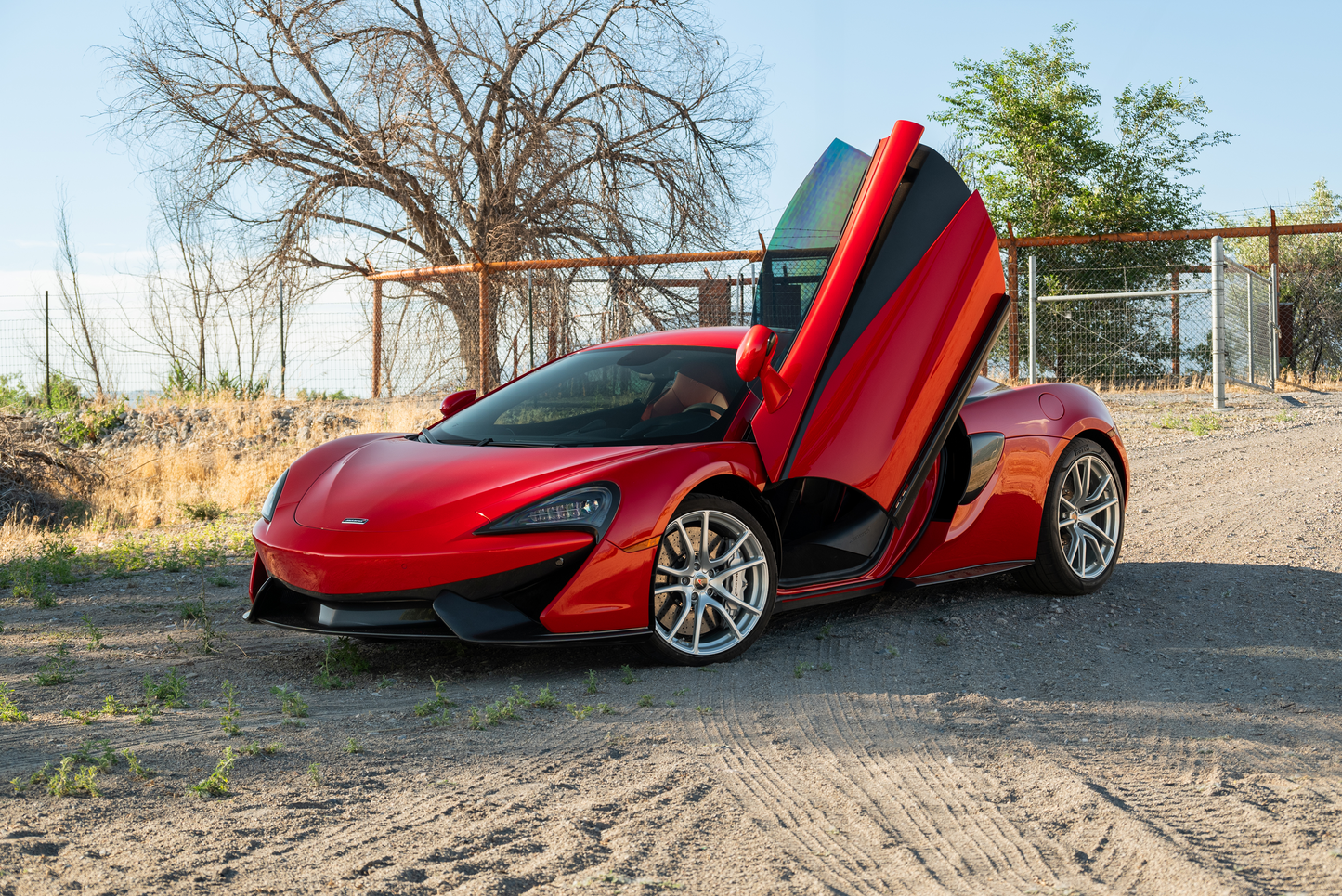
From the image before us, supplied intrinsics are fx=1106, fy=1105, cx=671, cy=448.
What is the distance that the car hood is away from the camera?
4.07 meters

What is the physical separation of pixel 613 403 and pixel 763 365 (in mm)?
924

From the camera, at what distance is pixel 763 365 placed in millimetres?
4379

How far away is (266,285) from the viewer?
654 inches

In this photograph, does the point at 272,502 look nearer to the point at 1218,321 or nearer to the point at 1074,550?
the point at 1074,550

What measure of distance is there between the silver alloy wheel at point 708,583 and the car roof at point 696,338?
42.9 inches

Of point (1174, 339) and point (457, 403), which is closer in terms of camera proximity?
point (457, 403)

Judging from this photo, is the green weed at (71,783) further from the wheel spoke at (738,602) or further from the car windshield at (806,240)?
the car windshield at (806,240)

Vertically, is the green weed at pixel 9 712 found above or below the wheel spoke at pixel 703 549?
below

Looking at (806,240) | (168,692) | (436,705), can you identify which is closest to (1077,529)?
(806,240)

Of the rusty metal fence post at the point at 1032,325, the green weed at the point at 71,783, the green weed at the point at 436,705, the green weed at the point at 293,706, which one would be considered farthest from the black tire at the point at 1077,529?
the rusty metal fence post at the point at 1032,325

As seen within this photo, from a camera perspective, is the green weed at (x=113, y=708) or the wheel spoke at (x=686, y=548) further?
the wheel spoke at (x=686, y=548)

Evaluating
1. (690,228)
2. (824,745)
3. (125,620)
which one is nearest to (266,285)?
(690,228)

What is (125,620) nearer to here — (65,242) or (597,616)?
(597,616)

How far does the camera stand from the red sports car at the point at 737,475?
403 cm
